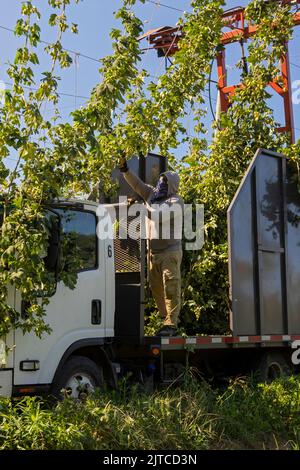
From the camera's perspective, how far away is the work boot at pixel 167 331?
23.4ft

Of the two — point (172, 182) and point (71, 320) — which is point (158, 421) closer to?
point (71, 320)

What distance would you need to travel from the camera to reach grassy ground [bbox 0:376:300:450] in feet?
16.0

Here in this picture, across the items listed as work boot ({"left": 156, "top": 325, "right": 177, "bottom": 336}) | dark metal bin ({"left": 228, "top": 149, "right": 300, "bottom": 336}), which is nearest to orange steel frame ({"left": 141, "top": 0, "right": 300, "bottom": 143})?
dark metal bin ({"left": 228, "top": 149, "right": 300, "bottom": 336})

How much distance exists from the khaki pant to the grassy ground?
913 millimetres

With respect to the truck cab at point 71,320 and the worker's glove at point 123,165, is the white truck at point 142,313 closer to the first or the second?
the truck cab at point 71,320

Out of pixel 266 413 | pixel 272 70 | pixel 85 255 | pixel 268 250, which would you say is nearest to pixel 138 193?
pixel 85 255

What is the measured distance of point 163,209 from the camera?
24.5 ft

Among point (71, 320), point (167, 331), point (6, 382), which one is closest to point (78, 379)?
point (71, 320)

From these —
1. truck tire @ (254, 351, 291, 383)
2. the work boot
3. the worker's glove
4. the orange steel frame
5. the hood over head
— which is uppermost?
the orange steel frame

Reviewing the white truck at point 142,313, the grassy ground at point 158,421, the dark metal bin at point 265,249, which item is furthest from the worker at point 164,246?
the grassy ground at point 158,421

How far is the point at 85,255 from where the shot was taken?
6.69m

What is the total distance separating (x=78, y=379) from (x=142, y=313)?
1120mm
